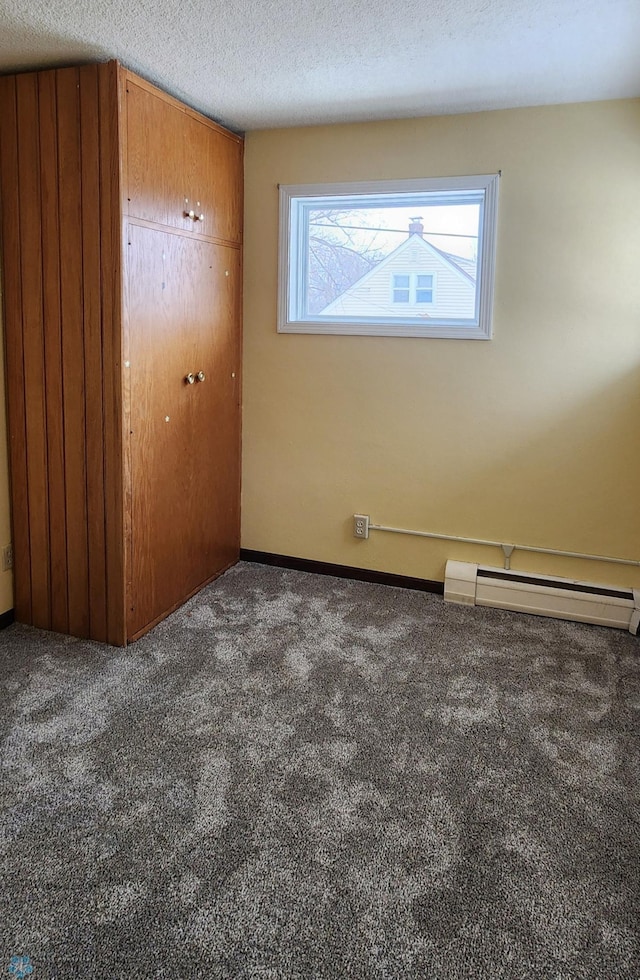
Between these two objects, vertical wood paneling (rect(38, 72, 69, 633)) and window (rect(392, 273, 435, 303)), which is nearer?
vertical wood paneling (rect(38, 72, 69, 633))

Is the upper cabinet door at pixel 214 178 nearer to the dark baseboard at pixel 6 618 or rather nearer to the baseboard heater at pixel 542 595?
the dark baseboard at pixel 6 618

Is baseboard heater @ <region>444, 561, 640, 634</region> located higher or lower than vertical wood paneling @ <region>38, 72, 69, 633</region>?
lower

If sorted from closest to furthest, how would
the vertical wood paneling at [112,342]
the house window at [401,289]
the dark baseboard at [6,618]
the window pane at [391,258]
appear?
the vertical wood paneling at [112,342]
the dark baseboard at [6,618]
the window pane at [391,258]
the house window at [401,289]

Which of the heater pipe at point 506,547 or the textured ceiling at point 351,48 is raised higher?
the textured ceiling at point 351,48

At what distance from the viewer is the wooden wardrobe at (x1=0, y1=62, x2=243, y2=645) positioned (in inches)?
104

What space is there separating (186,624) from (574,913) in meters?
1.98

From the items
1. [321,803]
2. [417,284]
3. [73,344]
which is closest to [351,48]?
[417,284]

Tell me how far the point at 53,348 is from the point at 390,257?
1.71m

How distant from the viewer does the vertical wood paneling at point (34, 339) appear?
2.68 m

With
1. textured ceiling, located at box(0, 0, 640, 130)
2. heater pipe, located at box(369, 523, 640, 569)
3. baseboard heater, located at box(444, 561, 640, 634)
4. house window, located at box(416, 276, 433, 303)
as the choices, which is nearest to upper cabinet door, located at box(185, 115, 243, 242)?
textured ceiling, located at box(0, 0, 640, 130)

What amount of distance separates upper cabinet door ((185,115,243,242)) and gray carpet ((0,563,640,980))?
1.92 m

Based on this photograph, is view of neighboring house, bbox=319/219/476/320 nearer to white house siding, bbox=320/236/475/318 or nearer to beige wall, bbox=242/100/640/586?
white house siding, bbox=320/236/475/318

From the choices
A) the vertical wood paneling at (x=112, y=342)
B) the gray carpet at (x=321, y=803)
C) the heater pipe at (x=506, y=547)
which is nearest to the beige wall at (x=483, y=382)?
the heater pipe at (x=506, y=547)

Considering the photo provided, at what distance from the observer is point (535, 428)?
332 cm
